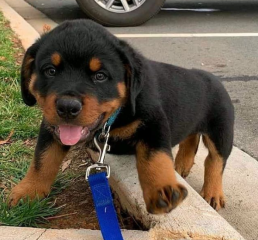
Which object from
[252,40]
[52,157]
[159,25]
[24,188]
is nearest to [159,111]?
[52,157]

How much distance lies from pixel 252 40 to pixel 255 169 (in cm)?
450

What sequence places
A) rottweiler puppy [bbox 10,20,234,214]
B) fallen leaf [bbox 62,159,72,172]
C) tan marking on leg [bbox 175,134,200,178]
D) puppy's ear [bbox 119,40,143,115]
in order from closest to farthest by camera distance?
1. rottweiler puppy [bbox 10,20,234,214]
2. puppy's ear [bbox 119,40,143,115]
3. fallen leaf [bbox 62,159,72,172]
4. tan marking on leg [bbox 175,134,200,178]

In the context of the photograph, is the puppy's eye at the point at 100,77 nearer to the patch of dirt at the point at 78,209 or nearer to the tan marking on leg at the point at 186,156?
the patch of dirt at the point at 78,209

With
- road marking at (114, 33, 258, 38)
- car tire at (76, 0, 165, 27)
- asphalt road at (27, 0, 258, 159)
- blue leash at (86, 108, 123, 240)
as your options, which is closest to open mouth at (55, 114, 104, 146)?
blue leash at (86, 108, 123, 240)

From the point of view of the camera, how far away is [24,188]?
285cm

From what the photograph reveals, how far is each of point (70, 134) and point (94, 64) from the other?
35 centimetres

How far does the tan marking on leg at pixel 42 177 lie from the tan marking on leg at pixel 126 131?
32 centimetres

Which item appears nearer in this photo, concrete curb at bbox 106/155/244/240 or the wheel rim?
concrete curb at bbox 106/155/244/240

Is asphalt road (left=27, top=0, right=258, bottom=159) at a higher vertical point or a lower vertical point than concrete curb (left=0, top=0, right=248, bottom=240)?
lower

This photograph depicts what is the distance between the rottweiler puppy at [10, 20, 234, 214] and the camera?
8.04ft

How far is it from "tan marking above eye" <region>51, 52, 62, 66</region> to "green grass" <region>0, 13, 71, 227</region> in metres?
0.75

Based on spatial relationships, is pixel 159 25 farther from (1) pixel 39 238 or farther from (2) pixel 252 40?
(1) pixel 39 238

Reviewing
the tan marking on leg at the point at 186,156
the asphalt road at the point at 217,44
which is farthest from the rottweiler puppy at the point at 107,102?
the asphalt road at the point at 217,44

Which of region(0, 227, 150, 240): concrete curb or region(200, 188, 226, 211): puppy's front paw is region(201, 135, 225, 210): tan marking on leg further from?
region(0, 227, 150, 240): concrete curb
